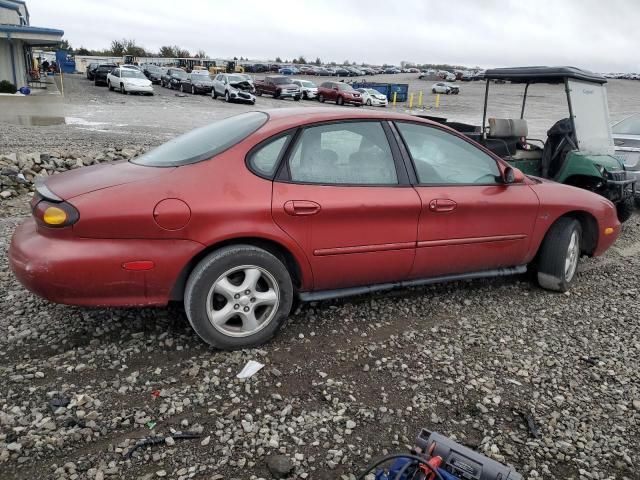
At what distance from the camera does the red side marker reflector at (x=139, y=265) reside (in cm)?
312

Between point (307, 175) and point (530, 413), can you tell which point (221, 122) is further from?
point (530, 413)

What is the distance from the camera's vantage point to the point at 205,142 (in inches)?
147

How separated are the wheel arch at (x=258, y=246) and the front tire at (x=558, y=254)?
236 cm

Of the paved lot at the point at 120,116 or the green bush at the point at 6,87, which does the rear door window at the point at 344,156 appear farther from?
the green bush at the point at 6,87

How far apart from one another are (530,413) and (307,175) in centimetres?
203

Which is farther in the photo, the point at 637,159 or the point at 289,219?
the point at 637,159

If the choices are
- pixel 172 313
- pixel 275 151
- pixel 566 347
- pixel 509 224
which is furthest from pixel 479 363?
pixel 172 313

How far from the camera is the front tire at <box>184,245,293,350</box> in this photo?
3.25 meters

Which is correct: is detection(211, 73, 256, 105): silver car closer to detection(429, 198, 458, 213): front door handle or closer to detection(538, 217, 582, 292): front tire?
detection(538, 217, 582, 292): front tire

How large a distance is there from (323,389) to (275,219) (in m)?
1.11

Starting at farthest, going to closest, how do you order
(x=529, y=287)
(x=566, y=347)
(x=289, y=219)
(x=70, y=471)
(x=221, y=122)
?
(x=529, y=287), (x=221, y=122), (x=566, y=347), (x=289, y=219), (x=70, y=471)

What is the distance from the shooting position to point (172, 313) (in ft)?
12.9

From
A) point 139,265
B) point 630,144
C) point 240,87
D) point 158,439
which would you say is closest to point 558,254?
point 139,265

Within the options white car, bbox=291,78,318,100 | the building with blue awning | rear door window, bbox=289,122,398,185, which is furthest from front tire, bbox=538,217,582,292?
white car, bbox=291,78,318,100
